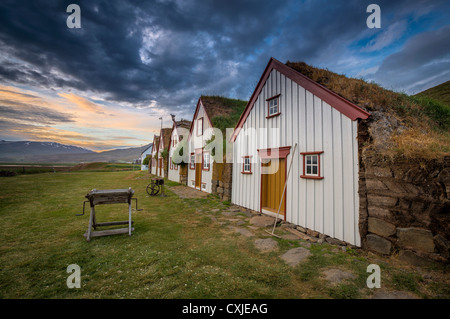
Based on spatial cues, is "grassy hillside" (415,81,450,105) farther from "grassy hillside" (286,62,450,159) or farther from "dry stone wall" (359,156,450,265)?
"dry stone wall" (359,156,450,265)

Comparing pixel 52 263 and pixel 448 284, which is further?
pixel 52 263

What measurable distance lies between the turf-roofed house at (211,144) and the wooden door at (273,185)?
9.22 ft

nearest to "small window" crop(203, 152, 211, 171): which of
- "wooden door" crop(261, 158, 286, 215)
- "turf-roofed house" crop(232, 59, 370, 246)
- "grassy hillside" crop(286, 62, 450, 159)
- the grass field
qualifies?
"turf-roofed house" crop(232, 59, 370, 246)

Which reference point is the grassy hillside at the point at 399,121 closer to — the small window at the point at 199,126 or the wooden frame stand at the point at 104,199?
the wooden frame stand at the point at 104,199

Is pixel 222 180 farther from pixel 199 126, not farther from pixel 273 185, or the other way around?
pixel 199 126

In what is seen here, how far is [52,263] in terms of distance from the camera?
173 inches

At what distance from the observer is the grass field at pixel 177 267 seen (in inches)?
136

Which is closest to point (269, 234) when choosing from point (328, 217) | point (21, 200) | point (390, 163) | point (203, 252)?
point (328, 217)

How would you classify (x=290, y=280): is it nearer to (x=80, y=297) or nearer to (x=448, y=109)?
(x=80, y=297)

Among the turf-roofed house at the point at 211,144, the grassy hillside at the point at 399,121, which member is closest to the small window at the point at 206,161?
the turf-roofed house at the point at 211,144

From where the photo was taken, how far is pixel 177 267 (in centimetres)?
427

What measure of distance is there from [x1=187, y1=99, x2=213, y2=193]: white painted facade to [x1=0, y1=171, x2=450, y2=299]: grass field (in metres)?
8.41

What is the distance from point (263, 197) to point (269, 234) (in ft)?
8.72

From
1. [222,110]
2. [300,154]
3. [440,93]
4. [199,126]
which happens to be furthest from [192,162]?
[440,93]
